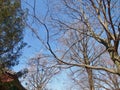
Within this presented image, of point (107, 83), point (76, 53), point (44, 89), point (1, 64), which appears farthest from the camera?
Answer: point (44, 89)

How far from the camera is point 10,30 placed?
16.8 metres

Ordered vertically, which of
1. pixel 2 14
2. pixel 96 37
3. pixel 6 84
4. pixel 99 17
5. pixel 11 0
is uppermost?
pixel 11 0

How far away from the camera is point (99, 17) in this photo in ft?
41.9

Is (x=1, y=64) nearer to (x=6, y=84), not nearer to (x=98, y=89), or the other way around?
(x=6, y=84)

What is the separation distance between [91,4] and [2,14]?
18.0 feet

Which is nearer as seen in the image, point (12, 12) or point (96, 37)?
point (96, 37)

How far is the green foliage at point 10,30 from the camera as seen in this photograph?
16.3 metres

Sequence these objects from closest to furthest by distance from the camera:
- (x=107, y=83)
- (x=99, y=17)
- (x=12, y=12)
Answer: (x=99, y=17) < (x=12, y=12) < (x=107, y=83)

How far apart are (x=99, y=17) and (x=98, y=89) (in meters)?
24.1

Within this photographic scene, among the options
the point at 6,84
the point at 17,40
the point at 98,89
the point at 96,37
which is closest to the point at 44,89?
the point at 98,89

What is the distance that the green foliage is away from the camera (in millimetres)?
16328

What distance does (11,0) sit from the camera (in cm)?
1733

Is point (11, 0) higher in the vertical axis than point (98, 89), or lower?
higher

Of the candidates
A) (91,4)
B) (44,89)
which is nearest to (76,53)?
(91,4)
